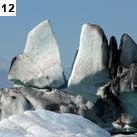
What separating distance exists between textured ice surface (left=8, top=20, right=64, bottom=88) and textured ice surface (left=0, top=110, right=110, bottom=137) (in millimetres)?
5939

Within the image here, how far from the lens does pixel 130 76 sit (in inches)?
447

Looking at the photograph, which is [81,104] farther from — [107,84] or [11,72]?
[11,72]

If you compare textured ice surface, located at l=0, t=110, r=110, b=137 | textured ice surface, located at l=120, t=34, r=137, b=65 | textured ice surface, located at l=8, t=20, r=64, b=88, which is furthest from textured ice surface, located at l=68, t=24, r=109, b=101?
textured ice surface, located at l=0, t=110, r=110, b=137

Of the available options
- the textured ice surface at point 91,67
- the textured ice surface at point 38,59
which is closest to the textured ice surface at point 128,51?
the textured ice surface at point 91,67

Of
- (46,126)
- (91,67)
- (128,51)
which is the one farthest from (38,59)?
(46,126)

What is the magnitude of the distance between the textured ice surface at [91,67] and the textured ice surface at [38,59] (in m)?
0.48

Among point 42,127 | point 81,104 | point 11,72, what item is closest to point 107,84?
point 81,104

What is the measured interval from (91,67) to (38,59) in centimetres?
124

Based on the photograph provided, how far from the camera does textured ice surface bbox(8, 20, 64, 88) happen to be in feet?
39.3

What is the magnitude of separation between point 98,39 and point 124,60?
2.23 ft

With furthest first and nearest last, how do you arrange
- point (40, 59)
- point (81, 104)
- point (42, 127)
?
point (40, 59), point (81, 104), point (42, 127)

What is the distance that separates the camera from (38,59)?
12.2 metres

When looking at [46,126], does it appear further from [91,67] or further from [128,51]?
[128,51]

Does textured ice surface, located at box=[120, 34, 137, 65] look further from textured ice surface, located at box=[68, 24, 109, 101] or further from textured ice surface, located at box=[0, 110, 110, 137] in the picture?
textured ice surface, located at box=[0, 110, 110, 137]
